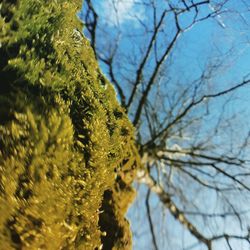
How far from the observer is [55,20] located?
4.42 metres

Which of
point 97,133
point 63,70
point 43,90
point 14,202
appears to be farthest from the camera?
point 97,133

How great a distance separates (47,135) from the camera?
12.3ft

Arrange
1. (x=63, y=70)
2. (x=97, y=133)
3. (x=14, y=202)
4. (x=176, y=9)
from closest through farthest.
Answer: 1. (x=14, y=202)
2. (x=63, y=70)
3. (x=97, y=133)
4. (x=176, y=9)

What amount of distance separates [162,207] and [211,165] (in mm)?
1752

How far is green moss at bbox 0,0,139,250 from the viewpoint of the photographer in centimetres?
362

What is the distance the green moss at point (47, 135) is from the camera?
142 inches

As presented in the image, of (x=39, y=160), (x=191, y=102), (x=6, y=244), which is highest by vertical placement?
(x=191, y=102)

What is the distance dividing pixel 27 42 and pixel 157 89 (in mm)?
8923

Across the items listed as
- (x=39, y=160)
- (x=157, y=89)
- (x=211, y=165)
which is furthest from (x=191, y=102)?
(x=39, y=160)

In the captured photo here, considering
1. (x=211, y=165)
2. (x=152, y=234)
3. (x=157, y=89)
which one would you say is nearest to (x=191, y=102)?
(x=157, y=89)

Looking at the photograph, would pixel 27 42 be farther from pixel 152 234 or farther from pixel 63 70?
pixel 152 234

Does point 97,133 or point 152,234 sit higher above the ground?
point 152,234

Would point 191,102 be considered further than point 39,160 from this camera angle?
Yes

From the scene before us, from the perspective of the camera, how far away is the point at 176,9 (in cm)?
1134
